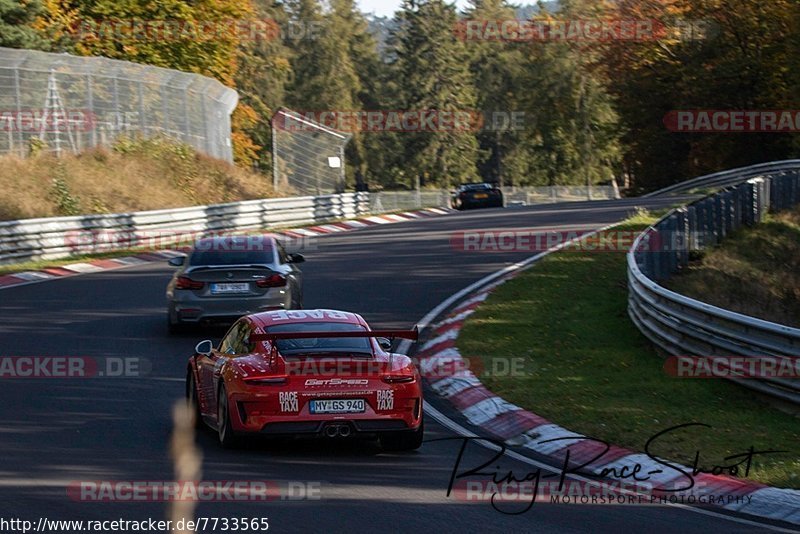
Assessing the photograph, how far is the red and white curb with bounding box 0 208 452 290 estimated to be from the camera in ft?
80.6

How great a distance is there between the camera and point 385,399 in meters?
10.2

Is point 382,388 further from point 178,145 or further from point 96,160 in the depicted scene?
point 178,145

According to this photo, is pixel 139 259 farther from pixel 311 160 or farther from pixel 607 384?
pixel 311 160

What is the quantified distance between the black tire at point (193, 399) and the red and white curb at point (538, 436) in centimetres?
258

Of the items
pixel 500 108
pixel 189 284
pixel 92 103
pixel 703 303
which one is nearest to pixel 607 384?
pixel 703 303

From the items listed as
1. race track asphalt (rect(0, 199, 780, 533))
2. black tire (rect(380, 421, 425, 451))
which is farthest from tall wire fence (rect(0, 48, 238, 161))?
A: black tire (rect(380, 421, 425, 451))

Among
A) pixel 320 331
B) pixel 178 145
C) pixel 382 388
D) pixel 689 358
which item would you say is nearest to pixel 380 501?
pixel 382 388

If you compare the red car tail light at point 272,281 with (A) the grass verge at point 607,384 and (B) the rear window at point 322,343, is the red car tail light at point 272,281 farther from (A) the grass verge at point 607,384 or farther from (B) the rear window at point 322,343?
(B) the rear window at point 322,343

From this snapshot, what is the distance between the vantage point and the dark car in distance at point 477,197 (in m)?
52.4

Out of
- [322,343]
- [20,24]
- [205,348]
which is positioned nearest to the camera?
[322,343]

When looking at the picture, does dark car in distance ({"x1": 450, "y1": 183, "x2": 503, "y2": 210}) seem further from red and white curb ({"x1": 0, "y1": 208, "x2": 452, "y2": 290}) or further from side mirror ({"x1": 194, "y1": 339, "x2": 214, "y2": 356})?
side mirror ({"x1": 194, "y1": 339, "x2": 214, "y2": 356})

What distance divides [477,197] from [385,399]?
42.5 metres

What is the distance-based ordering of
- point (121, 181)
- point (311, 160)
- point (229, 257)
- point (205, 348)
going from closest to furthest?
point (205, 348), point (229, 257), point (121, 181), point (311, 160)

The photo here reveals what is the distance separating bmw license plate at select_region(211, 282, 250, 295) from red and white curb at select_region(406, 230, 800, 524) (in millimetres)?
2446
